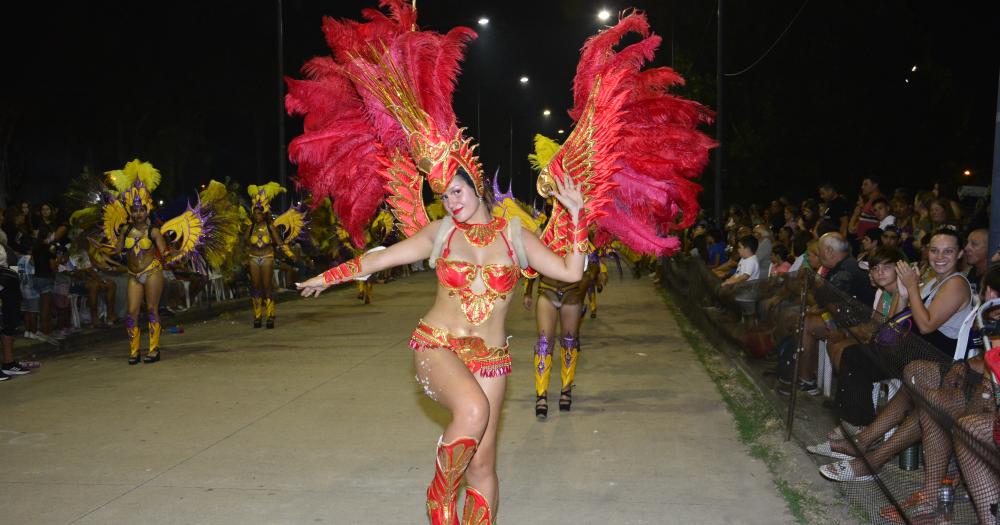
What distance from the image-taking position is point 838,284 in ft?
26.2

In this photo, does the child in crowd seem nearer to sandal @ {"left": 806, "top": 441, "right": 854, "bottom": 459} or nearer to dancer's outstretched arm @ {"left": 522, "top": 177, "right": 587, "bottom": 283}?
sandal @ {"left": 806, "top": 441, "right": 854, "bottom": 459}

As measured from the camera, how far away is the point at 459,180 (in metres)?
4.76

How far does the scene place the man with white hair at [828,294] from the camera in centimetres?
650

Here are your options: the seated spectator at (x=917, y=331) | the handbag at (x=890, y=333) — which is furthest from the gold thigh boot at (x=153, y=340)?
the handbag at (x=890, y=333)

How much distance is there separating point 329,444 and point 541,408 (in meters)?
1.90

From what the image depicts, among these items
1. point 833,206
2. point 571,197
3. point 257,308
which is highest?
point 833,206

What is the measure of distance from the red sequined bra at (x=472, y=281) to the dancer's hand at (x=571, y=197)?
0.46 metres

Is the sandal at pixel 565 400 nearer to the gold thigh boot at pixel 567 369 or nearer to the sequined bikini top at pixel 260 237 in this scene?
the gold thigh boot at pixel 567 369

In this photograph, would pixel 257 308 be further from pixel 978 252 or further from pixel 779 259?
pixel 978 252

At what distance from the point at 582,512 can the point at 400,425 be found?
2.53m

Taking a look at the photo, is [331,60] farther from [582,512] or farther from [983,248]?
[983,248]

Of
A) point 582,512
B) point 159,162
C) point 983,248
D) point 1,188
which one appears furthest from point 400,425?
point 159,162

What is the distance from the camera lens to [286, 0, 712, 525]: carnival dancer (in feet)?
14.8

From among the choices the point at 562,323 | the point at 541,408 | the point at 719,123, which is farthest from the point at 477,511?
the point at 719,123
